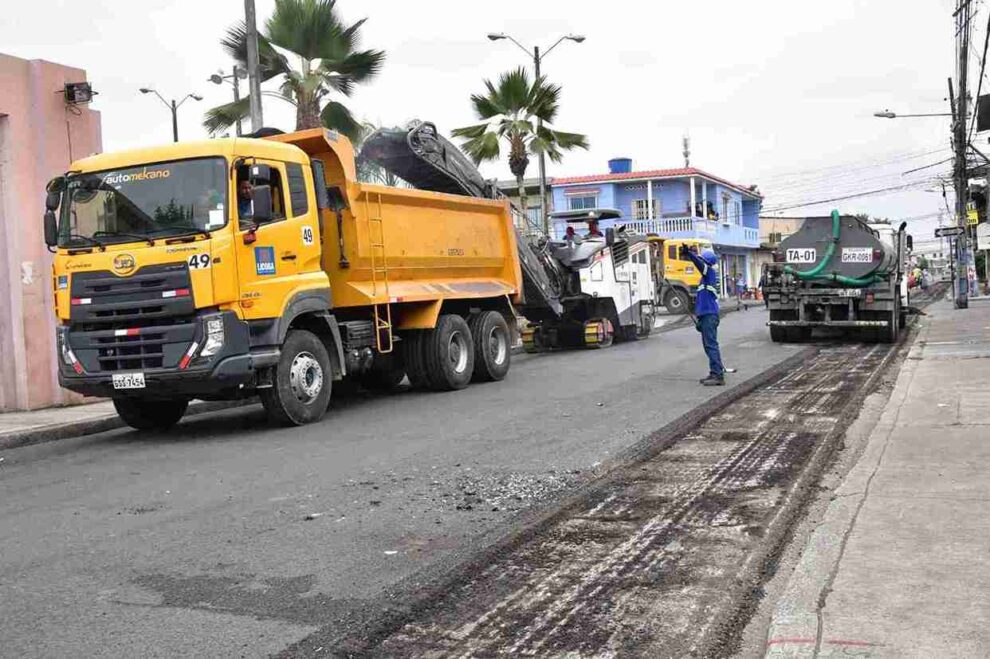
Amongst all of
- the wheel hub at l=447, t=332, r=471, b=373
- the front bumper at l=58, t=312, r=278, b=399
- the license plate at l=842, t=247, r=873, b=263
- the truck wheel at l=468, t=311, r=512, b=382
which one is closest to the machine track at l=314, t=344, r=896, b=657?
the front bumper at l=58, t=312, r=278, b=399

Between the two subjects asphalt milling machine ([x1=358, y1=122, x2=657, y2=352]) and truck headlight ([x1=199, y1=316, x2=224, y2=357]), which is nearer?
truck headlight ([x1=199, y1=316, x2=224, y2=357])

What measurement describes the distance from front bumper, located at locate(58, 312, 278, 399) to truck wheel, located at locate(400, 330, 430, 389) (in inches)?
138

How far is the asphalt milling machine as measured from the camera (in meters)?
13.9

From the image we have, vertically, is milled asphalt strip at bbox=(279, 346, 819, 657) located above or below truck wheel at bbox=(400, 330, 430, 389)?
below

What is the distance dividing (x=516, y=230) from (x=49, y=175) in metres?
6.85

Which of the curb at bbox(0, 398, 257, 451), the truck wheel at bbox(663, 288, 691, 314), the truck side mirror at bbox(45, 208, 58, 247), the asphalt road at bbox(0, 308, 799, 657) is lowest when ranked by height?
the asphalt road at bbox(0, 308, 799, 657)

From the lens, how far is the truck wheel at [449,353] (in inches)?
523

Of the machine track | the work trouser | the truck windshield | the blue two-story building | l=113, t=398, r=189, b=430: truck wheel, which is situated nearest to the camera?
the machine track

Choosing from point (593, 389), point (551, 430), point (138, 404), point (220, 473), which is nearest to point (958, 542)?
point (551, 430)

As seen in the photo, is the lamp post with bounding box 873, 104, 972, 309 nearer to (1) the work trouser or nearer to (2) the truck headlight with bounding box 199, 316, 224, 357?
(1) the work trouser

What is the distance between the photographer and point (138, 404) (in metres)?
11.0

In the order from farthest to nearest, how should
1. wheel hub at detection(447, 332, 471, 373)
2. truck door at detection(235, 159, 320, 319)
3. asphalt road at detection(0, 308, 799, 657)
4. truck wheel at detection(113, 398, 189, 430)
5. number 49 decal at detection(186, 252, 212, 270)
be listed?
1. wheel hub at detection(447, 332, 471, 373)
2. truck wheel at detection(113, 398, 189, 430)
3. truck door at detection(235, 159, 320, 319)
4. number 49 decal at detection(186, 252, 212, 270)
5. asphalt road at detection(0, 308, 799, 657)

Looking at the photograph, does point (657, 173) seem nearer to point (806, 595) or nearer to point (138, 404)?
point (138, 404)

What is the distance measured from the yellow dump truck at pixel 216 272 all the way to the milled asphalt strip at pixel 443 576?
403 centimetres
